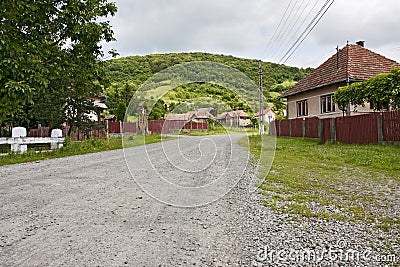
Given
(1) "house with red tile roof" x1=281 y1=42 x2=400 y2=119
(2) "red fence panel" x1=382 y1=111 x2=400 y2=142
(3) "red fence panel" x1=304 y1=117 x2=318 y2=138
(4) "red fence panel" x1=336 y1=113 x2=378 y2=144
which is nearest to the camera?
(2) "red fence panel" x1=382 y1=111 x2=400 y2=142

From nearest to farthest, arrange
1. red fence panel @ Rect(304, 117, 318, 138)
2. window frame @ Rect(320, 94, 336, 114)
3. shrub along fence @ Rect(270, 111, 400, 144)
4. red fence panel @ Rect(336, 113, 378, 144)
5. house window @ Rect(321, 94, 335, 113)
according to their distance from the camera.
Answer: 1. shrub along fence @ Rect(270, 111, 400, 144)
2. red fence panel @ Rect(336, 113, 378, 144)
3. red fence panel @ Rect(304, 117, 318, 138)
4. window frame @ Rect(320, 94, 336, 114)
5. house window @ Rect(321, 94, 335, 113)

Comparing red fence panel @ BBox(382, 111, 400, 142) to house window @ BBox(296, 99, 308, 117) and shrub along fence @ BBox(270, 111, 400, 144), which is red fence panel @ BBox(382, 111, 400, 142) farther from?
house window @ BBox(296, 99, 308, 117)

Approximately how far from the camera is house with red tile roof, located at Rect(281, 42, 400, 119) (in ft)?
81.1

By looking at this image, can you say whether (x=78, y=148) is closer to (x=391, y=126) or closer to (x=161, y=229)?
(x=161, y=229)

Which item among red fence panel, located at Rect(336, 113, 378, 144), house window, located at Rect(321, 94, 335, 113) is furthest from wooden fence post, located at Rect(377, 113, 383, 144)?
house window, located at Rect(321, 94, 335, 113)

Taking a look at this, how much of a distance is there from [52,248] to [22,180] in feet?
16.2

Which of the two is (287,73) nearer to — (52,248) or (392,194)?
(392,194)

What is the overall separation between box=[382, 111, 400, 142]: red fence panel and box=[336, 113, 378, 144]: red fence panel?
44 centimetres

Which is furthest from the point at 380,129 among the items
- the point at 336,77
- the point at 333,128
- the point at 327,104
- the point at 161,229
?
the point at 161,229

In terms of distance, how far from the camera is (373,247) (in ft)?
11.5

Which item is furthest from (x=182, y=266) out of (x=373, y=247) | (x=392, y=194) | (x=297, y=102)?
(x=297, y=102)

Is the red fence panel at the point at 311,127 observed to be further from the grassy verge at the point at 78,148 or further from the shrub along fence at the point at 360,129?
the grassy verge at the point at 78,148

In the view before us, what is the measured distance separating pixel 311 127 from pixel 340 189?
56.1 feet

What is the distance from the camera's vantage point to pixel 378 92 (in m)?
17.2
